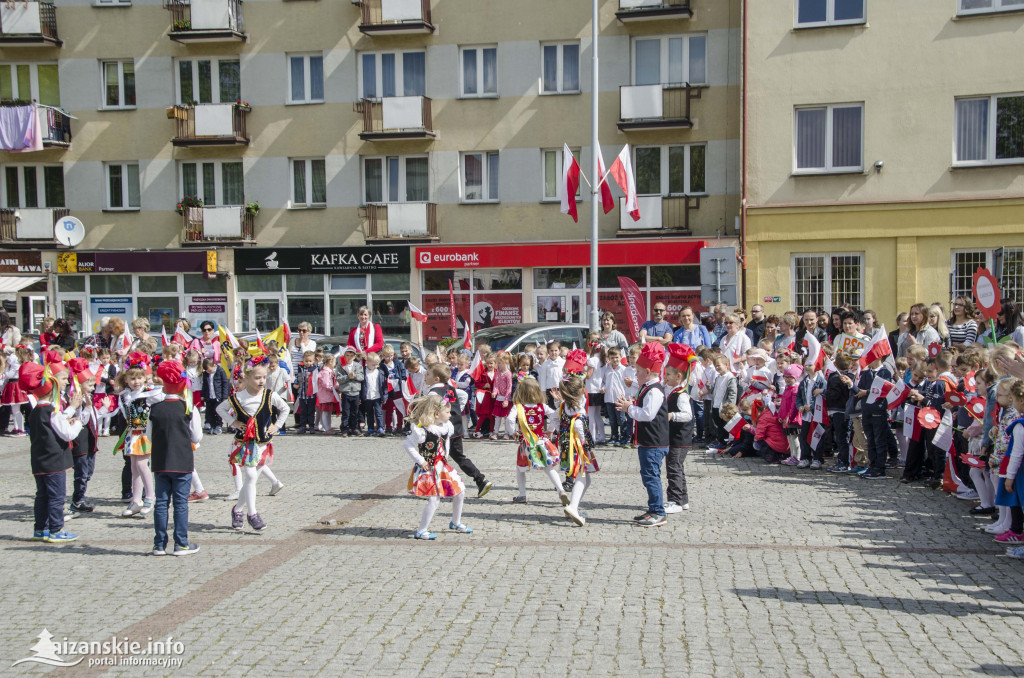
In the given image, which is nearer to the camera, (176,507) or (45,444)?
(176,507)

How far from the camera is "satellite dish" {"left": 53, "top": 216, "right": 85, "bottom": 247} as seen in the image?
88.7ft

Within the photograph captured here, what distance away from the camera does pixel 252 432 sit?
9.04m

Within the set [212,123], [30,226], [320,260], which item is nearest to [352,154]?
[320,260]

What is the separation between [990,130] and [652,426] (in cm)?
1832

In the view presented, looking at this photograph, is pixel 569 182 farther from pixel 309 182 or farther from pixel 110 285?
pixel 110 285

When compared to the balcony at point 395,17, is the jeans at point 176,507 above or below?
below

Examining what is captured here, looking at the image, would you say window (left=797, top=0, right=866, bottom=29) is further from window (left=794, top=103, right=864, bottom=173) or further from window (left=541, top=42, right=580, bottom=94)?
window (left=541, top=42, right=580, bottom=94)

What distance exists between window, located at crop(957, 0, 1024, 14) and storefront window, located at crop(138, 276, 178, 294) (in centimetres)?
2323

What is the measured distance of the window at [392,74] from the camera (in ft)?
89.9

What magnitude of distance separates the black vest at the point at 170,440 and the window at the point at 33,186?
2447 centimetres

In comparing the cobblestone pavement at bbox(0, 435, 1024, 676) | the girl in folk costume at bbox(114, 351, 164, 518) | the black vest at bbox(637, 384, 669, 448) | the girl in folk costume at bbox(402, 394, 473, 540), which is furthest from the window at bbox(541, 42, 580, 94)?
the girl in folk costume at bbox(402, 394, 473, 540)

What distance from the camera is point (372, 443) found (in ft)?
50.6

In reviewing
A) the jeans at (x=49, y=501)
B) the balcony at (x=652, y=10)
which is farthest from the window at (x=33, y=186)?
the jeans at (x=49, y=501)

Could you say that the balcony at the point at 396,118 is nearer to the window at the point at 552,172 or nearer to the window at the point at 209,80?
the window at the point at 552,172
